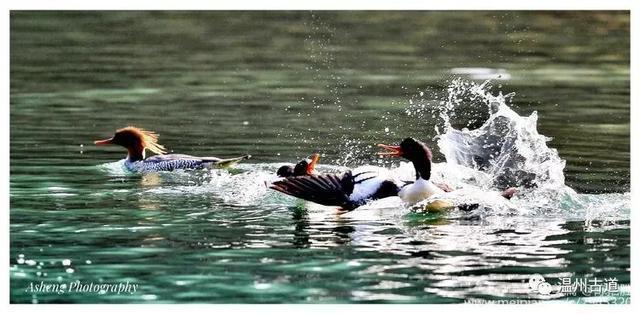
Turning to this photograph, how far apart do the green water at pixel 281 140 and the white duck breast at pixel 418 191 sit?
239mm

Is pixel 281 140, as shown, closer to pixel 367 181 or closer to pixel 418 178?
pixel 367 181

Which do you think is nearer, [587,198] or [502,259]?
[502,259]

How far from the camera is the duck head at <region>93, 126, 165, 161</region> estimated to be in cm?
1355

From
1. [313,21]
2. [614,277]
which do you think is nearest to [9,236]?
[614,277]

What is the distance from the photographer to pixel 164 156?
13273mm

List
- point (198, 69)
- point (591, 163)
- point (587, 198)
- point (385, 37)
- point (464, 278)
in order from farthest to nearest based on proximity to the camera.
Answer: point (385, 37), point (198, 69), point (591, 163), point (587, 198), point (464, 278)

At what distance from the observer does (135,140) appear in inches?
536

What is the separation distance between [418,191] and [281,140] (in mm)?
2971

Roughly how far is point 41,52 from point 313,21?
3.72 m

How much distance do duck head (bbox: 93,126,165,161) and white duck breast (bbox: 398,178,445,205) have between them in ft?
10.8

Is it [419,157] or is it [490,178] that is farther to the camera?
[490,178]

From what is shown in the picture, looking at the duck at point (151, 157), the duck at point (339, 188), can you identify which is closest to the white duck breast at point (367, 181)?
the duck at point (339, 188)

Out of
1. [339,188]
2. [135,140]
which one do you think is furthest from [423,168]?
[135,140]

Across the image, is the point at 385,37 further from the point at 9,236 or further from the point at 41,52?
the point at 9,236
